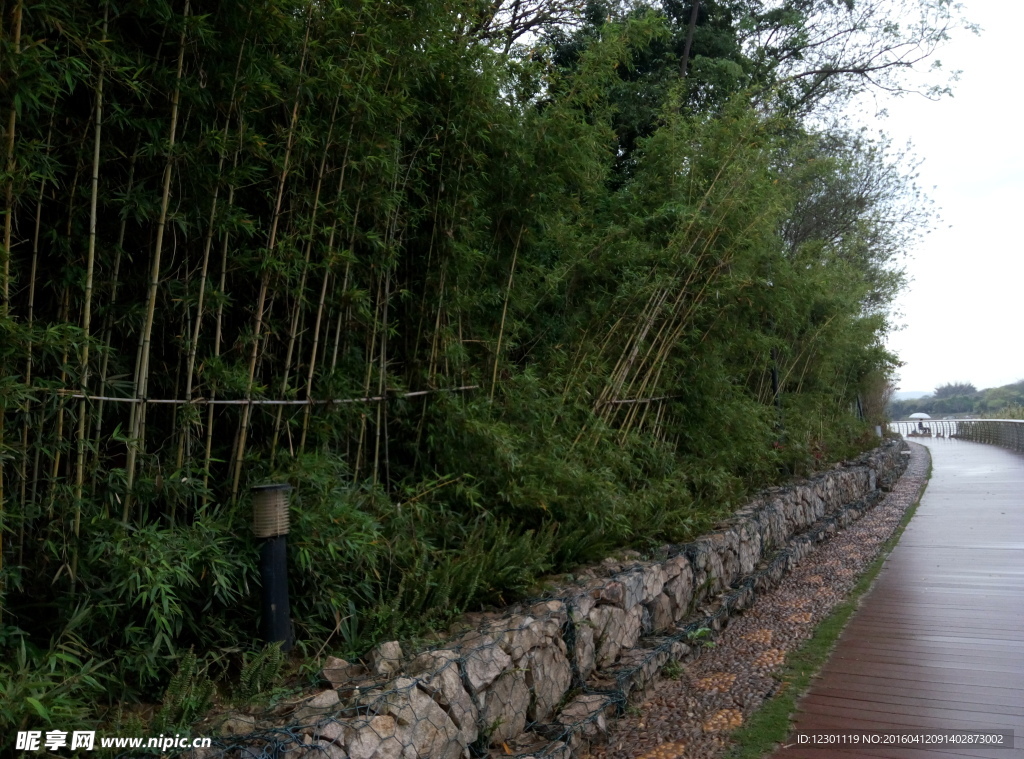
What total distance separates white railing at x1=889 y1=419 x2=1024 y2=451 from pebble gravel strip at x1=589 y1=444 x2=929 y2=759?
1244cm

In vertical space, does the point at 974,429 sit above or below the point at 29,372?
below

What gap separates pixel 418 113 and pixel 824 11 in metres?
8.83

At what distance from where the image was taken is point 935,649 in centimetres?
340

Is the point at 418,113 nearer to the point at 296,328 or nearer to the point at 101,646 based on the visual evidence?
the point at 296,328

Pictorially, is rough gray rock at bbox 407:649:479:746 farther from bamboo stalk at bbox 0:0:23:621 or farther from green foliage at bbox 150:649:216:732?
bamboo stalk at bbox 0:0:23:621

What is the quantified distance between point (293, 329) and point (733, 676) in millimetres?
2181

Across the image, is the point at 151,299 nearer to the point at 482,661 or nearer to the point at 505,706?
the point at 482,661

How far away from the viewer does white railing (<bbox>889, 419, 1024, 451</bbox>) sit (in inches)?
607

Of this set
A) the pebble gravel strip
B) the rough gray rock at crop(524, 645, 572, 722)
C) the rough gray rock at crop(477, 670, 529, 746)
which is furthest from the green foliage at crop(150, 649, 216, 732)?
the pebble gravel strip

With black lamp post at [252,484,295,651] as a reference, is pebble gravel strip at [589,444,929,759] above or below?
below

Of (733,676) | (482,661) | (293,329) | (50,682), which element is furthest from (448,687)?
(733,676)

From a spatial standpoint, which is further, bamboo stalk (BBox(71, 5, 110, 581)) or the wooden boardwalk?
the wooden boardwalk

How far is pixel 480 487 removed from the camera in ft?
9.80

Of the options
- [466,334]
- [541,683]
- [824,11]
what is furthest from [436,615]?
[824,11]
